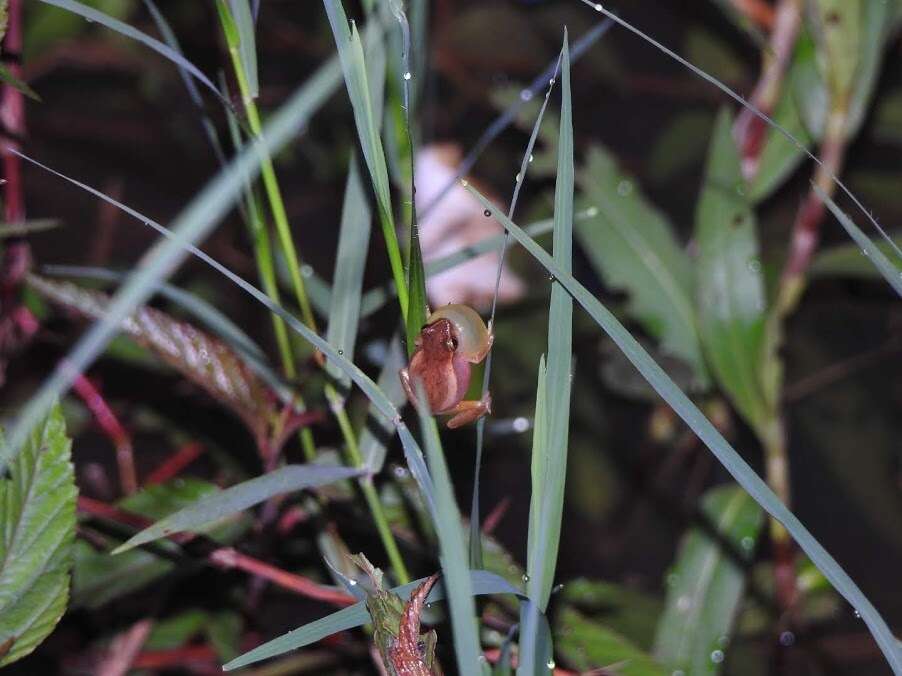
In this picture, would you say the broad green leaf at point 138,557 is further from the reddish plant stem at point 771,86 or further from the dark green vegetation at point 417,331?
the reddish plant stem at point 771,86

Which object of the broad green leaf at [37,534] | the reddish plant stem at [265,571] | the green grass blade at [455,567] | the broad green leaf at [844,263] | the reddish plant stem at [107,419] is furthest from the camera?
the broad green leaf at [844,263]

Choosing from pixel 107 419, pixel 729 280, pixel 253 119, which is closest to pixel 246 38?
pixel 253 119

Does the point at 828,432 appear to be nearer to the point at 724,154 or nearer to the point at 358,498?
the point at 724,154

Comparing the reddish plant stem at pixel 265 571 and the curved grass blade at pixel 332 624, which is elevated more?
the reddish plant stem at pixel 265 571

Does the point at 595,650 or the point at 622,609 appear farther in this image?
the point at 622,609

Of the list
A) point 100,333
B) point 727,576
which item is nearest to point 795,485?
point 727,576

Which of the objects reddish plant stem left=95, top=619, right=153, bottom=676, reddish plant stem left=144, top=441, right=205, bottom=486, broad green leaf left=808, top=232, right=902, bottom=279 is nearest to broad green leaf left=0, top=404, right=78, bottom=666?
reddish plant stem left=95, top=619, right=153, bottom=676

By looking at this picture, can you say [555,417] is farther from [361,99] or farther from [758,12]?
[758,12]

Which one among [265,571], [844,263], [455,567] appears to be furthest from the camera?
[844,263]

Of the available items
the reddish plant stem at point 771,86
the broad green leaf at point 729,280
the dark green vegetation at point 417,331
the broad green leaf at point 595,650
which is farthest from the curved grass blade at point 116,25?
the reddish plant stem at point 771,86
